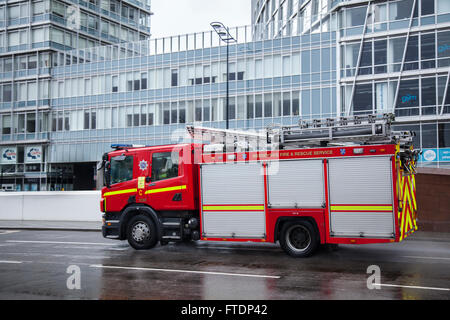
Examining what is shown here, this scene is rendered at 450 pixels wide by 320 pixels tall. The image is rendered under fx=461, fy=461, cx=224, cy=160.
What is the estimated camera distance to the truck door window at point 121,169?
42.9ft

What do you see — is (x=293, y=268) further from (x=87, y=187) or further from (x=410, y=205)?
(x=87, y=187)

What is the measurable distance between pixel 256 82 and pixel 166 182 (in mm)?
30190

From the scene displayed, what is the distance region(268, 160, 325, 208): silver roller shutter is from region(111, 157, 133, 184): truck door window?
163 inches

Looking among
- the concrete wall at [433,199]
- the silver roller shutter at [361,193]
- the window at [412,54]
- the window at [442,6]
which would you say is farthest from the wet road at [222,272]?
the window at [442,6]

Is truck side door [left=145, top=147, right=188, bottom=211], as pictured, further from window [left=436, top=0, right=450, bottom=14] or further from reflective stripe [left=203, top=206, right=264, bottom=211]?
window [left=436, top=0, right=450, bottom=14]

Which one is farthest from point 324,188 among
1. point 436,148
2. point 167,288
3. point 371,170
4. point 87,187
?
point 87,187

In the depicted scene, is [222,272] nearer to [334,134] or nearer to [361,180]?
[361,180]

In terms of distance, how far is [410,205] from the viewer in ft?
36.7

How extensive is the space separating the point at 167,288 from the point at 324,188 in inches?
181

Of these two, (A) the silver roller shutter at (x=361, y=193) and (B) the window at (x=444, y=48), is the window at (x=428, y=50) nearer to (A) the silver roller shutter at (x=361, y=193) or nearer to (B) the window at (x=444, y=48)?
(B) the window at (x=444, y=48)

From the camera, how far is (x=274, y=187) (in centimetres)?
1131

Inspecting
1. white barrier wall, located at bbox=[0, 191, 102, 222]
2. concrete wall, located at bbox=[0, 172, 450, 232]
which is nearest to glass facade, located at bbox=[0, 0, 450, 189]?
concrete wall, located at bbox=[0, 172, 450, 232]

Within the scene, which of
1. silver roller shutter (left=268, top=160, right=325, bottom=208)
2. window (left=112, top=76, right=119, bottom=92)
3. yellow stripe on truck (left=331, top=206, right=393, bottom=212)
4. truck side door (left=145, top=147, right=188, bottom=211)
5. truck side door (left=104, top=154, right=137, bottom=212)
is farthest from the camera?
window (left=112, top=76, right=119, bottom=92)

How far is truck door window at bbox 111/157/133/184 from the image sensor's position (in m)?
13.1
